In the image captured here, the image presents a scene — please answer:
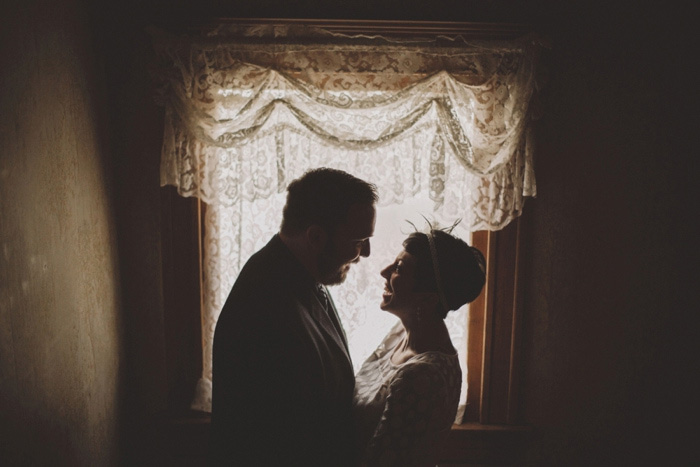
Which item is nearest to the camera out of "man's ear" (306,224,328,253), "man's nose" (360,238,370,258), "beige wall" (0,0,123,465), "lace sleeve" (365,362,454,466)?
"beige wall" (0,0,123,465)

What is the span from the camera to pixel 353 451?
1.42 metres

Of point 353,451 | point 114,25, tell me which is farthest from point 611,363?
point 114,25

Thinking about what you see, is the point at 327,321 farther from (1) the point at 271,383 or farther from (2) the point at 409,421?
(2) the point at 409,421

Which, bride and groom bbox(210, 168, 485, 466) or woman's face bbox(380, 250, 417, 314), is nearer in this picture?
bride and groom bbox(210, 168, 485, 466)

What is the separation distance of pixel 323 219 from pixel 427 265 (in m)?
0.35

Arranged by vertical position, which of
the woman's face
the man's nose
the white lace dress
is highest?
the man's nose

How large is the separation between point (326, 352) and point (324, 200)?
0.46 meters

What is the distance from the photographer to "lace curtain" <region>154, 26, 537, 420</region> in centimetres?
→ 172

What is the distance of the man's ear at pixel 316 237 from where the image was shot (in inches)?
56.5

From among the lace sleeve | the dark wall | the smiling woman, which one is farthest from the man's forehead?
the dark wall

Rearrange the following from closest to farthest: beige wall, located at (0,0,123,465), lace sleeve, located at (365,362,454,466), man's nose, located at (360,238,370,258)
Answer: beige wall, located at (0,0,123,465)
lace sleeve, located at (365,362,454,466)
man's nose, located at (360,238,370,258)

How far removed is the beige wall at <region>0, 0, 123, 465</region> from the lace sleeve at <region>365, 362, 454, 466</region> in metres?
0.89

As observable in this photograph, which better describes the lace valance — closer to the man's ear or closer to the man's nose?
the man's nose

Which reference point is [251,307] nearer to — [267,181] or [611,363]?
[267,181]
